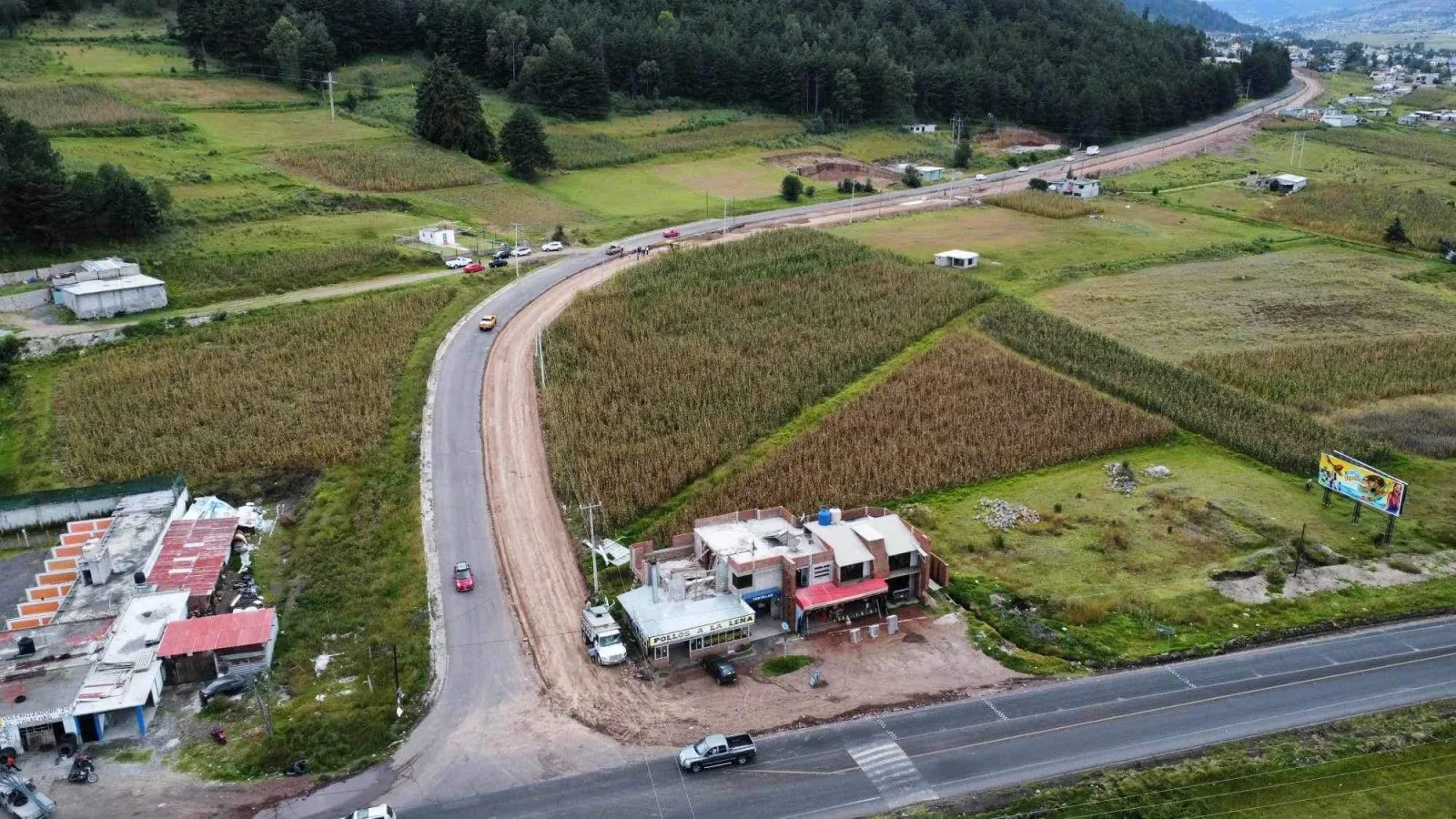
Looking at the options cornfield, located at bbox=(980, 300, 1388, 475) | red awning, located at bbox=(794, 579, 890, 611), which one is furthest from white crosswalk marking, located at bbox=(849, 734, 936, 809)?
cornfield, located at bbox=(980, 300, 1388, 475)

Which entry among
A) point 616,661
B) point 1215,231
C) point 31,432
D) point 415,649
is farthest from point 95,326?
point 1215,231

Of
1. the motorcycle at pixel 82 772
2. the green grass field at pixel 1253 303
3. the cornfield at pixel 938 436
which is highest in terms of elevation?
the green grass field at pixel 1253 303

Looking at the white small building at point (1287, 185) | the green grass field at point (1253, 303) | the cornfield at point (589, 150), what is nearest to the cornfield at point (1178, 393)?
the green grass field at point (1253, 303)

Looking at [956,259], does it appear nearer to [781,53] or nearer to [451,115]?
[451,115]

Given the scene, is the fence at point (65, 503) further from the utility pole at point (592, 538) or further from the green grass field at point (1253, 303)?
the green grass field at point (1253, 303)

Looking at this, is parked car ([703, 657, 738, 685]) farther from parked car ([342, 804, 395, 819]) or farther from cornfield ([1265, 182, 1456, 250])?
cornfield ([1265, 182, 1456, 250])

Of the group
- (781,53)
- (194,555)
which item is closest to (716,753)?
(194,555)
